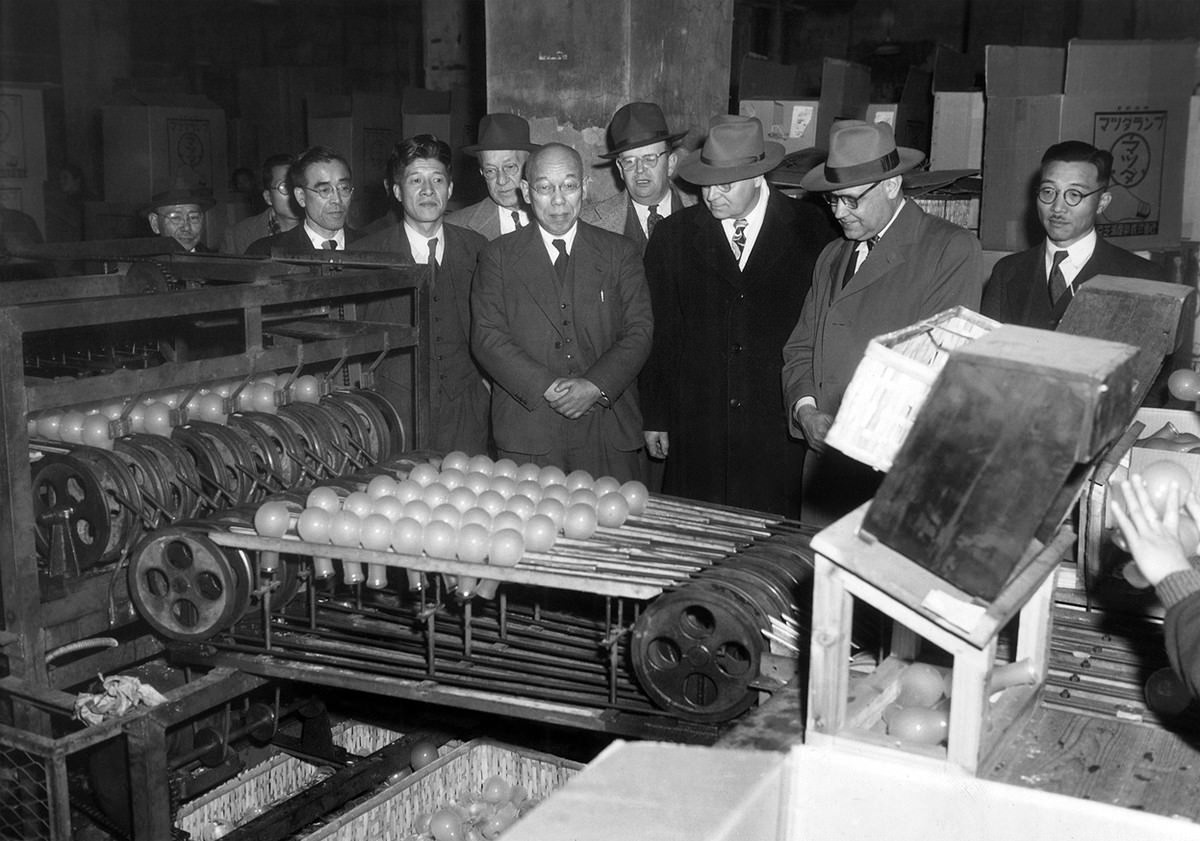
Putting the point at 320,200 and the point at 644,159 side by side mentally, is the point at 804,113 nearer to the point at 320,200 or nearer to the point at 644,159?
the point at 644,159

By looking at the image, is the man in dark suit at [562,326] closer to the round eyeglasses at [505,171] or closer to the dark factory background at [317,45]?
the round eyeglasses at [505,171]

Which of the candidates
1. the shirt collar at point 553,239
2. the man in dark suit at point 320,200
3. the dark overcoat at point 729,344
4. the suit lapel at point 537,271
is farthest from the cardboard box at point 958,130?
the man in dark suit at point 320,200

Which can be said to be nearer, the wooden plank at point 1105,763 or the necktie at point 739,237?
the wooden plank at point 1105,763

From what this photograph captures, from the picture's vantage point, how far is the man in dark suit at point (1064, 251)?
4.98 meters

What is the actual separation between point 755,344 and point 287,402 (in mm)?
1982

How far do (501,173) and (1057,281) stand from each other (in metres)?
2.67

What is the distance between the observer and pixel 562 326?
5184 mm

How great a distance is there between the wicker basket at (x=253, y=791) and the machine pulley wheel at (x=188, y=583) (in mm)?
1186

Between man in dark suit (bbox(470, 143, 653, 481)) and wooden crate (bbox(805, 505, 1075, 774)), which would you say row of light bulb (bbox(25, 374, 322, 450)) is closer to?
man in dark suit (bbox(470, 143, 653, 481))

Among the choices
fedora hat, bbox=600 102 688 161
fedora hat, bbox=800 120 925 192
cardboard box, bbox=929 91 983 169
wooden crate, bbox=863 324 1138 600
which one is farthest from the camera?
cardboard box, bbox=929 91 983 169

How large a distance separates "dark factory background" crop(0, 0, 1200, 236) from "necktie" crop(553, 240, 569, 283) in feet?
19.0

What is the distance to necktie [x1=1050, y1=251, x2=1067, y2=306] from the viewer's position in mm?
Answer: 4992

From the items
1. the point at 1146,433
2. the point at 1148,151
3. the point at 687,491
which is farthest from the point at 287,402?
the point at 1148,151

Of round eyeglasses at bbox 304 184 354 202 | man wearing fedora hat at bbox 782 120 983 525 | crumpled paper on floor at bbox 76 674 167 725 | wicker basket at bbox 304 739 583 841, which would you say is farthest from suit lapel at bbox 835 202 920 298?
crumpled paper on floor at bbox 76 674 167 725
